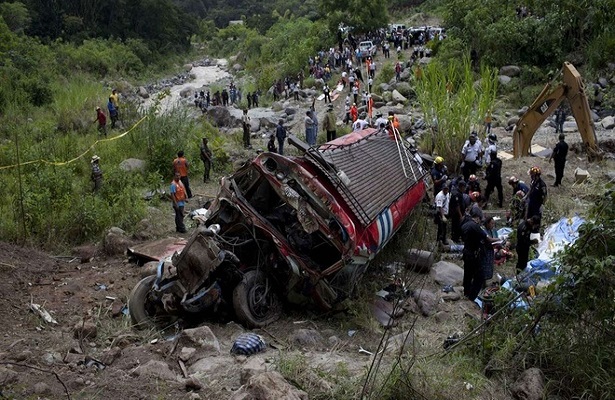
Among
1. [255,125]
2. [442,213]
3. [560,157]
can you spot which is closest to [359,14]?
[255,125]

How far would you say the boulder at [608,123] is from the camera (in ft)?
54.0

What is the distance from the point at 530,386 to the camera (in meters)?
4.85

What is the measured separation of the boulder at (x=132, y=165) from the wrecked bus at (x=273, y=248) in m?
6.29

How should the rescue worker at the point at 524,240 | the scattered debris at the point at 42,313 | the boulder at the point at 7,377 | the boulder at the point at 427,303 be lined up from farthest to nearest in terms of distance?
the rescue worker at the point at 524,240
the boulder at the point at 427,303
the scattered debris at the point at 42,313
the boulder at the point at 7,377

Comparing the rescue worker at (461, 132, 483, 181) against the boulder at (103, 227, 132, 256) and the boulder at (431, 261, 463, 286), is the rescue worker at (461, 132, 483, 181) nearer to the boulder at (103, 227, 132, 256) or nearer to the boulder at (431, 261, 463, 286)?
the boulder at (431, 261, 463, 286)

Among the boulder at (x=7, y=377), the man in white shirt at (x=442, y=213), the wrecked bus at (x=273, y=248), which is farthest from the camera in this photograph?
the man in white shirt at (x=442, y=213)

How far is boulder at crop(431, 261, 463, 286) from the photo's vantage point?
27.9 feet

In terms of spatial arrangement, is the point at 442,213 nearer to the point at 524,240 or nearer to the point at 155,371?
the point at 524,240

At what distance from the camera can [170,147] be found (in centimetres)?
1391

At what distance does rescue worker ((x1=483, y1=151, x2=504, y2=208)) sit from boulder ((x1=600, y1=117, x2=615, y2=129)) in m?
7.00

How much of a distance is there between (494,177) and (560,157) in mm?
1435

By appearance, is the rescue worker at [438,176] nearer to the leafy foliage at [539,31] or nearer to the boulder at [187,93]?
the leafy foliage at [539,31]

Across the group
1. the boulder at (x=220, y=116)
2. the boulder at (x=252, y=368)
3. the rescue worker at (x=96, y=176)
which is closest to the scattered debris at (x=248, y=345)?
the boulder at (x=252, y=368)

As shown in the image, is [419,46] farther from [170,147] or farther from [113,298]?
[113,298]
